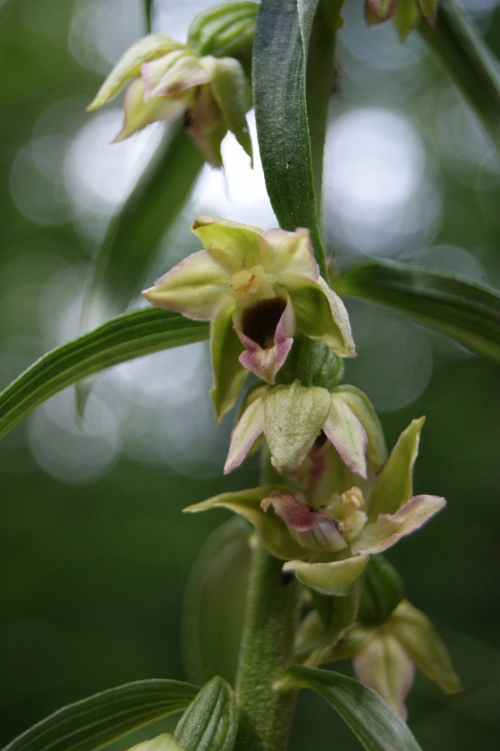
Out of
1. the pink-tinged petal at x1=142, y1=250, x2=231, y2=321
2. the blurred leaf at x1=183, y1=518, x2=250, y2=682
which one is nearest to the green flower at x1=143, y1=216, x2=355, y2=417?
the pink-tinged petal at x1=142, y1=250, x2=231, y2=321

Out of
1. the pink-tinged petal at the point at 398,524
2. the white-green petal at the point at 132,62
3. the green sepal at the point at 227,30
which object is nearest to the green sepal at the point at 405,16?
the green sepal at the point at 227,30

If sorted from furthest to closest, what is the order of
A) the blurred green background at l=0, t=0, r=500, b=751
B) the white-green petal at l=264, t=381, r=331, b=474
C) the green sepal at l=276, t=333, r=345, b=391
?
the blurred green background at l=0, t=0, r=500, b=751, the green sepal at l=276, t=333, r=345, b=391, the white-green petal at l=264, t=381, r=331, b=474

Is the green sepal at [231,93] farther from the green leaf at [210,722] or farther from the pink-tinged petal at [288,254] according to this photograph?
the green leaf at [210,722]

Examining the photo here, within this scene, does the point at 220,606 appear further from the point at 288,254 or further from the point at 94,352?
the point at 288,254

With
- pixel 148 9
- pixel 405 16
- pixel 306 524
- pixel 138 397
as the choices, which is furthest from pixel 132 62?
pixel 138 397

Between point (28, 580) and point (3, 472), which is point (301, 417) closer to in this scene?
point (28, 580)

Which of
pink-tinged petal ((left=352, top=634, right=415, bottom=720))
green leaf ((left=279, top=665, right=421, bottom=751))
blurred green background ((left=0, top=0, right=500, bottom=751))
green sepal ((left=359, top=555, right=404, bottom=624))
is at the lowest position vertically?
blurred green background ((left=0, top=0, right=500, bottom=751))

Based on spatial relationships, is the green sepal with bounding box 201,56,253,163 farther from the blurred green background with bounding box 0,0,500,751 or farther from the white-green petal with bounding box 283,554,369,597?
the blurred green background with bounding box 0,0,500,751

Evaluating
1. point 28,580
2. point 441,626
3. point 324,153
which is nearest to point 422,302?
point 324,153
